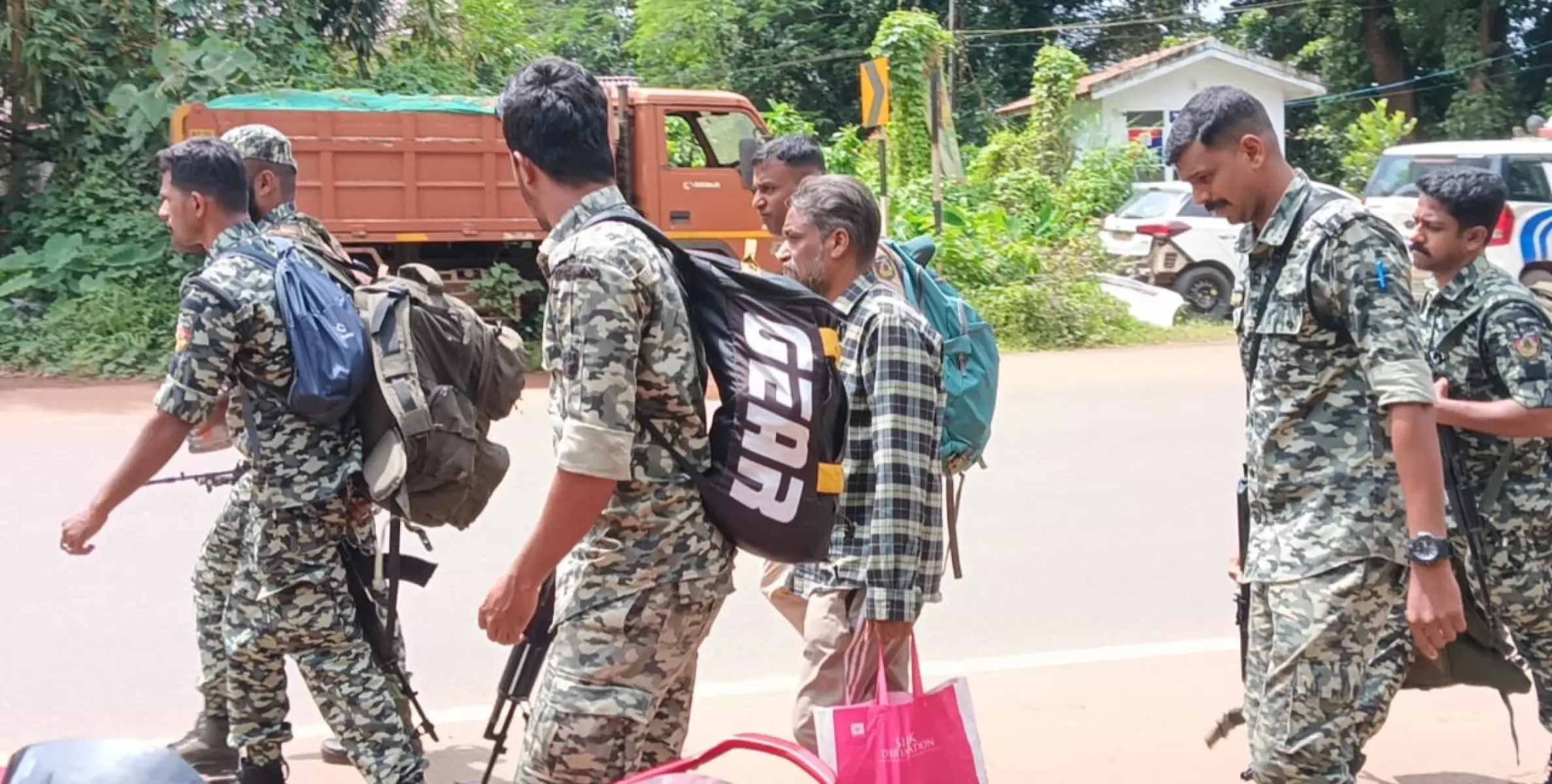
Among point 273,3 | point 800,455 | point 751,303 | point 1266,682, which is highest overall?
point 273,3

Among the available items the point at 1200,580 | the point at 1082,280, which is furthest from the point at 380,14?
the point at 1200,580

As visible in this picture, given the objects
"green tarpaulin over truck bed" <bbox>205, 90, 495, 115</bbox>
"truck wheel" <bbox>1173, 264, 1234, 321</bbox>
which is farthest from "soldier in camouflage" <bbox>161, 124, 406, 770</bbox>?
"truck wheel" <bbox>1173, 264, 1234, 321</bbox>

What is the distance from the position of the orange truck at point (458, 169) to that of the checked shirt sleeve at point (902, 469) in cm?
876

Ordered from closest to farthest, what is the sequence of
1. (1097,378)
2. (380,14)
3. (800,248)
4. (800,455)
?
(800,455)
(800,248)
(1097,378)
(380,14)

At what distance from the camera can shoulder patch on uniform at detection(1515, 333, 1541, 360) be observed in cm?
355

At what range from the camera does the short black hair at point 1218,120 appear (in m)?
2.96

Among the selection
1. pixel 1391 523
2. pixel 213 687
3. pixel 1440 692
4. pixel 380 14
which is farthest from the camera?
pixel 380 14

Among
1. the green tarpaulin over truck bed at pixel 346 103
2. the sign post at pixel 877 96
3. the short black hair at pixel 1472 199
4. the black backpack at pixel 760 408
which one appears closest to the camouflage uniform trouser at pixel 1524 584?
the short black hair at pixel 1472 199

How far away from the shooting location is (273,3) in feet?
48.1

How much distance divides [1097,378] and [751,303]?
9623 mm

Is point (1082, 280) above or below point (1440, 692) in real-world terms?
above

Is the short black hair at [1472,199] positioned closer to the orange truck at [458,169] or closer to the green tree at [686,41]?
the orange truck at [458,169]

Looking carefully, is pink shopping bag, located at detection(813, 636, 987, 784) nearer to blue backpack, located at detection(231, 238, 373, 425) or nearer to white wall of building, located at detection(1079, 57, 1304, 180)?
blue backpack, located at detection(231, 238, 373, 425)

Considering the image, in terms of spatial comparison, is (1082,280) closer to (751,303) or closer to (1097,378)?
(1097,378)
